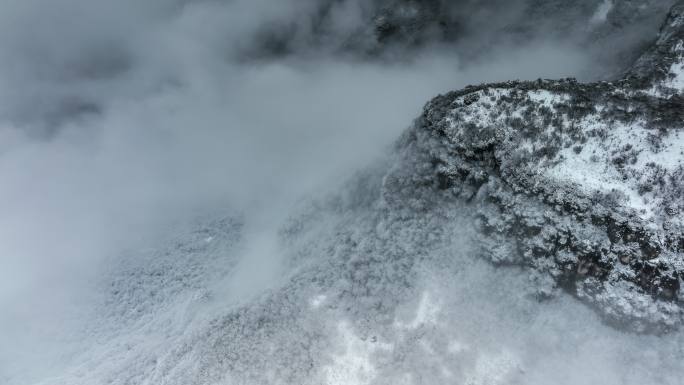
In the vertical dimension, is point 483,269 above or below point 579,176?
below

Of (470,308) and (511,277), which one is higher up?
(511,277)

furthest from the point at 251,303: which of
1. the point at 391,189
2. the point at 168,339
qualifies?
the point at 391,189

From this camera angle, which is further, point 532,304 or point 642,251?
point 532,304

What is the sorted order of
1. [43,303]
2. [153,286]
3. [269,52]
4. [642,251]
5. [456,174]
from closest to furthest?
[642,251], [456,174], [153,286], [43,303], [269,52]

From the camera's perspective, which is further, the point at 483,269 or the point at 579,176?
the point at 483,269

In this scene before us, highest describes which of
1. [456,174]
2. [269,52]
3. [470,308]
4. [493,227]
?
[269,52]

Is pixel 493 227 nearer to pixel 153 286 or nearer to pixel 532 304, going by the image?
pixel 532 304

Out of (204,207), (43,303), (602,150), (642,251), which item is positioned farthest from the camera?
(204,207)

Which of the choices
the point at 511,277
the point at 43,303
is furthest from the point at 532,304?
the point at 43,303
